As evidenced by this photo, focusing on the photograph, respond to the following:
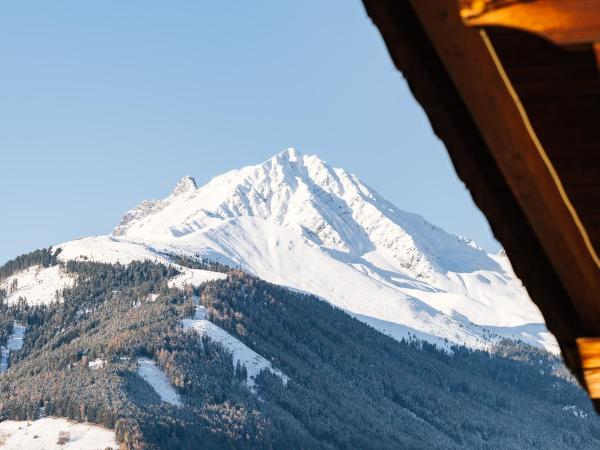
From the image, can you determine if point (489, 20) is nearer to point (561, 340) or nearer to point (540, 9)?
point (540, 9)

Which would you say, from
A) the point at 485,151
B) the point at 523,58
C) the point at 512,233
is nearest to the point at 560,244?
the point at 512,233

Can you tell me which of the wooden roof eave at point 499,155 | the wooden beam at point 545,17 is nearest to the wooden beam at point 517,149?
the wooden roof eave at point 499,155

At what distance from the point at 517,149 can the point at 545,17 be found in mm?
710

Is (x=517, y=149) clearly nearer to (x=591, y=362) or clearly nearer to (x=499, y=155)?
(x=499, y=155)

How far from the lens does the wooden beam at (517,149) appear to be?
4.87 m

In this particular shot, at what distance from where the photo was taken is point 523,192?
5277 mm

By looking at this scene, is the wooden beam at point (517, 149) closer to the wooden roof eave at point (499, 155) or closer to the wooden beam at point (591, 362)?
the wooden roof eave at point (499, 155)

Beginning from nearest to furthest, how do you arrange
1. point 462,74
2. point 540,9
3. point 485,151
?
point 540,9, point 462,74, point 485,151

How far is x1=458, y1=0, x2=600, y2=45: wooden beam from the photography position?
4574 millimetres

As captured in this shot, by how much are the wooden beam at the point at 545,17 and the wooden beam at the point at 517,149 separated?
0.13 meters

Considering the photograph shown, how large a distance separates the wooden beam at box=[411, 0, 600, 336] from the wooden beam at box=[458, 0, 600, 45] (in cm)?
13

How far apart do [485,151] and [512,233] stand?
48 cm

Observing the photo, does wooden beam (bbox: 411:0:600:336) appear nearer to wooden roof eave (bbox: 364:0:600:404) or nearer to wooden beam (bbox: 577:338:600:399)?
wooden roof eave (bbox: 364:0:600:404)

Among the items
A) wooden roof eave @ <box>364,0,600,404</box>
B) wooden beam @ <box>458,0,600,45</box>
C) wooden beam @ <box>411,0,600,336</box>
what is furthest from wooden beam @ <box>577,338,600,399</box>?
wooden beam @ <box>458,0,600,45</box>
